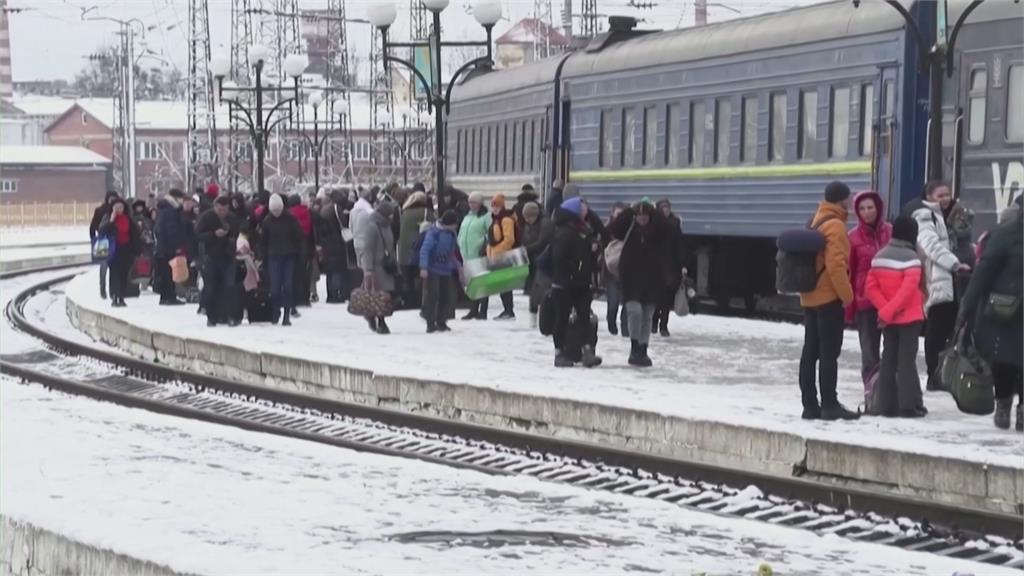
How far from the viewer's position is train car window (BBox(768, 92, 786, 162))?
1005 inches

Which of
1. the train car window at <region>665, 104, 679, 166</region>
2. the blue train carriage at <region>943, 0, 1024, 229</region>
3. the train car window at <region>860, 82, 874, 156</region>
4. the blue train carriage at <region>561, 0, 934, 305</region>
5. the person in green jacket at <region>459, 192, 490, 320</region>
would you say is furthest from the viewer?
the train car window at <region>665, 104, 679, 166</region>

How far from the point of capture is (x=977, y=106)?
20922mm

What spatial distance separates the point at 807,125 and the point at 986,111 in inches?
171

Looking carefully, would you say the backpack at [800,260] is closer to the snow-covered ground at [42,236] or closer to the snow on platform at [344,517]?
the snow on platform at [344,517]

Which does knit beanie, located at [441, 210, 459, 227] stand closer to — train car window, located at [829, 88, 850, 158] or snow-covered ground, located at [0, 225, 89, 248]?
train car window, located at [829, 88, 850, 158]

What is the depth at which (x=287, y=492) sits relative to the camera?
1214 centimetres

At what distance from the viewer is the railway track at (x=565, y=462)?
39.1 ft

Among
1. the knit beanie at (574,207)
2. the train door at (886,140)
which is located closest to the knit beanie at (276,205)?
the knit beanie at (574,207)

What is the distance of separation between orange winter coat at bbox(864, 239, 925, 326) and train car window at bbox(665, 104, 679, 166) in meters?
13.5

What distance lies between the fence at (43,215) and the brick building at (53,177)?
99.8 feet

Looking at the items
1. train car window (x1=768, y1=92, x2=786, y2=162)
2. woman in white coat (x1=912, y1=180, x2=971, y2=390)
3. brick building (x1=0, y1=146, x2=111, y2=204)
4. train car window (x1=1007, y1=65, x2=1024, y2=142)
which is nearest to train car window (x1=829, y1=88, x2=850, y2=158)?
train car window (x1=768, y1=92, x2=786, y2=162)

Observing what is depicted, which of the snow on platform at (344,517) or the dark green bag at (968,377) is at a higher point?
the dark green bag at (968,377)

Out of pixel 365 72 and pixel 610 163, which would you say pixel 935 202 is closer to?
pixel 610 163

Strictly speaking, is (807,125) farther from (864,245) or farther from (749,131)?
(864,245)
